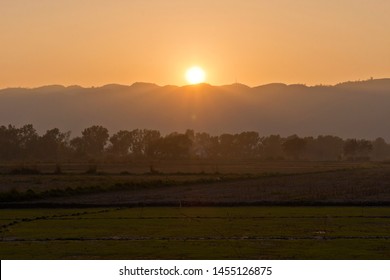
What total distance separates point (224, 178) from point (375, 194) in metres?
30.9

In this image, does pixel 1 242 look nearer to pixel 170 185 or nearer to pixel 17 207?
pixel 17 207

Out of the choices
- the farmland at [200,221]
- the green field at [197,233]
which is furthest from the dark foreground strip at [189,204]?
the green field at [197,233]

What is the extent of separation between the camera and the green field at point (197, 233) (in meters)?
31.9

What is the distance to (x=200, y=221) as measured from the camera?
1875 inches

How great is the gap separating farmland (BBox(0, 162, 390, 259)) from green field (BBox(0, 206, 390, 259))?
40mm

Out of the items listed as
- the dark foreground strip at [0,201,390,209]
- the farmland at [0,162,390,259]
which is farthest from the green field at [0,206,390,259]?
the dark foreground strip at [0,201,390,209]

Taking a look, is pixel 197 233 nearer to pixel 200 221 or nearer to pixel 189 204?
pixel 200 221

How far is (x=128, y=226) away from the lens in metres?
44.7

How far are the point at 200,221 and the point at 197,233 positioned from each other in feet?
25.1

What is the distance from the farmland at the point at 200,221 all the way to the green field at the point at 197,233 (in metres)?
0.04

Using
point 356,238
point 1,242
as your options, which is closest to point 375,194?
point 356,238

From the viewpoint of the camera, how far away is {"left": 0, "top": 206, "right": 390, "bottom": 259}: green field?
105ft

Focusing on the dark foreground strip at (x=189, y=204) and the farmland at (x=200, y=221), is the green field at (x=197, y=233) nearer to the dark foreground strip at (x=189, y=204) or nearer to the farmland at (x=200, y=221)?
the farmland at (x=200, y=221)

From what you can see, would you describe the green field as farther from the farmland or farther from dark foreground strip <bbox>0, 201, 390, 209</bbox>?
dark foreground strip <bbox>0, 201, 390, 209</bbox>
